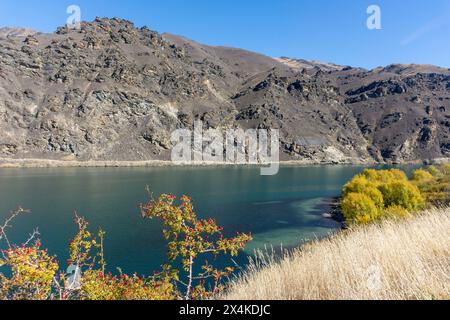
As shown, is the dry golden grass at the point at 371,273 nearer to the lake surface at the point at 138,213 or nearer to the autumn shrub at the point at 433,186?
the lake surface at the point at 138,213

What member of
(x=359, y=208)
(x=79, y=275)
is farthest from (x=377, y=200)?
(x=79, y=275)

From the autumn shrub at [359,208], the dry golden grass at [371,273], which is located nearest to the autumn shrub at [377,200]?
the autumn shrub at [359,208]

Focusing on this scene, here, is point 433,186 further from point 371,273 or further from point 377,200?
point 371,273

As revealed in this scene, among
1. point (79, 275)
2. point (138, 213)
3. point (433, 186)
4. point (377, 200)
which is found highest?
point (79, 275)

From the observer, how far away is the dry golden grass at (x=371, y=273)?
413 cm

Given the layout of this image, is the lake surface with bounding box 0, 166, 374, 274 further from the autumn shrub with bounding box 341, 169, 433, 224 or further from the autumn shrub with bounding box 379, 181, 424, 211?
the autumn shrub with bounding box 379, 181, 424, 211

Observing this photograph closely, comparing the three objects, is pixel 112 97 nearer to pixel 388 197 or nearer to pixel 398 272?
pixel 388 197

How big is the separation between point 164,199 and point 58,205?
2128 inches

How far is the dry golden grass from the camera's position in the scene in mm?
4129

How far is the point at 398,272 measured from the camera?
4.64m

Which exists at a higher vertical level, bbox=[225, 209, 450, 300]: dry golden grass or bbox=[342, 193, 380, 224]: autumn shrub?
bbox=[225, 209, 450, 300]: dry golden grass

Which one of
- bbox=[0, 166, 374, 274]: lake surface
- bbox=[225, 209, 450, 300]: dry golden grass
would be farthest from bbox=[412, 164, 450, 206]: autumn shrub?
bbox=[225, 209, 450, 300]: dry golden grass

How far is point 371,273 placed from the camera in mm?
4695
